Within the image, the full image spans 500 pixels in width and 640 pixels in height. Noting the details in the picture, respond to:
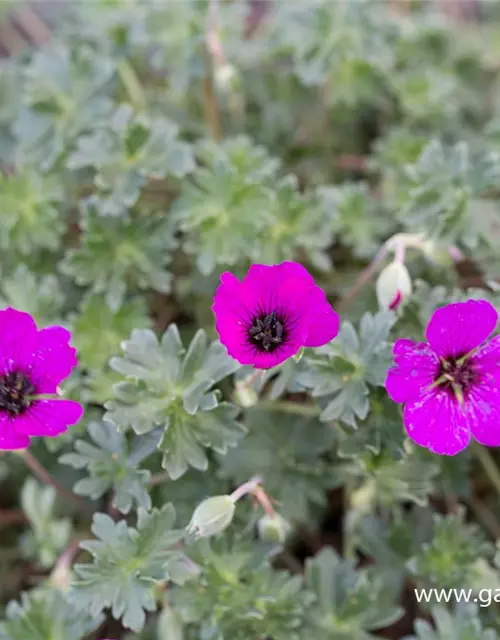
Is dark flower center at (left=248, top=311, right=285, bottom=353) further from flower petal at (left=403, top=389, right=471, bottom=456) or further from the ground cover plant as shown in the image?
flower petal at (left=403, top=389, right=471, bottom=456)

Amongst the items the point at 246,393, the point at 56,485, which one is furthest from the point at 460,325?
the point at 56,485

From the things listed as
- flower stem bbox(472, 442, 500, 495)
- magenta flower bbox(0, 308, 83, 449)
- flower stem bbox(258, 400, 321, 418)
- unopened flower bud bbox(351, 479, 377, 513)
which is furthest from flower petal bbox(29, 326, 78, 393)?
flower stem bbox(472, 442, 500, 495)

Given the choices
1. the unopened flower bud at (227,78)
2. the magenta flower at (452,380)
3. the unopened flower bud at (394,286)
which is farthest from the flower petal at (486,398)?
the unopened flower bud at (227,78)

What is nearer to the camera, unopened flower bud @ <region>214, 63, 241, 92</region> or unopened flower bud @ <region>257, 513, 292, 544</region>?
unopened flower bud @ <region>257, 513, 292, 544</region>

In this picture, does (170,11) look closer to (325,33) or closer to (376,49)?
(325,33)

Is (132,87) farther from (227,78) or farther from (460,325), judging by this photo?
(460,325)

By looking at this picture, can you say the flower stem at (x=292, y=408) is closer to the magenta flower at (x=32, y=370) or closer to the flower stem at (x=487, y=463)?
the flower stem at (x=487, y=463)

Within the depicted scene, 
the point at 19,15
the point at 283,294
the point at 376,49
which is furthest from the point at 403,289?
the point at 19,15
